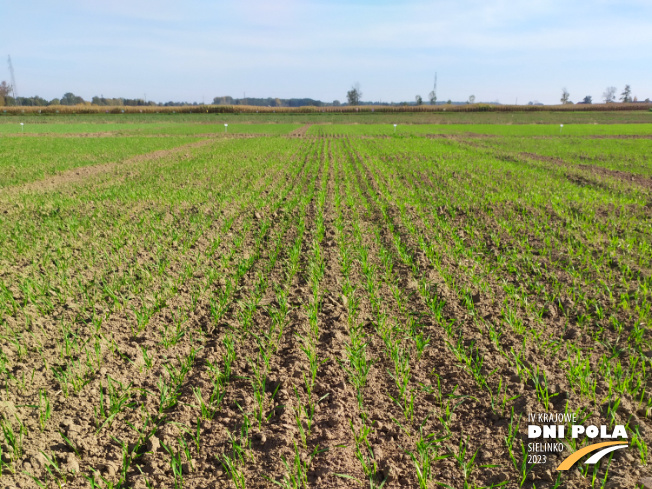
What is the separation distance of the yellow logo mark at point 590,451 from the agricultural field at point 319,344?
0.04m

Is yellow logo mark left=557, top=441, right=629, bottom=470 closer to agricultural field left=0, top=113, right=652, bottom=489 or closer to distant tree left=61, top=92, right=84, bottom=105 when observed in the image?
agricultural field left=0, top=113, right=652, bottom=489

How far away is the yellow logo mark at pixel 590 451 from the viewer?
280 centimetres

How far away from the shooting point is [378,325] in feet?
15.3

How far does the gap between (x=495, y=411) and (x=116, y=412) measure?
3227 mm

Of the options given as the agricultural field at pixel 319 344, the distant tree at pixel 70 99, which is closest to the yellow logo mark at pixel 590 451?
the agricultural field at pixel 319 344

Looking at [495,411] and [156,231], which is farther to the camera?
[156,231]

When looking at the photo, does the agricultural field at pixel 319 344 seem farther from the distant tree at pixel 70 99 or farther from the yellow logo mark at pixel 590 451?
the distant tree at pixel 70 99

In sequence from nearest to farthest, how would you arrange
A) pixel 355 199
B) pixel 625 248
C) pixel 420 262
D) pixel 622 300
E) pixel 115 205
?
pixel 622 300
pixel 420 262
pixel 625 248
pixel 115 205
pixel 355 199

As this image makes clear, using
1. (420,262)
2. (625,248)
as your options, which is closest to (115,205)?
(420,262)

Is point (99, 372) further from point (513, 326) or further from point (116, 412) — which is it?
point (513, 326)

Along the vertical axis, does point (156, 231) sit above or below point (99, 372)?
above

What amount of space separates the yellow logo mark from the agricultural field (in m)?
0.04

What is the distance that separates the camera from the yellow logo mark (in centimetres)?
280

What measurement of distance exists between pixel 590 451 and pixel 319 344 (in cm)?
257
